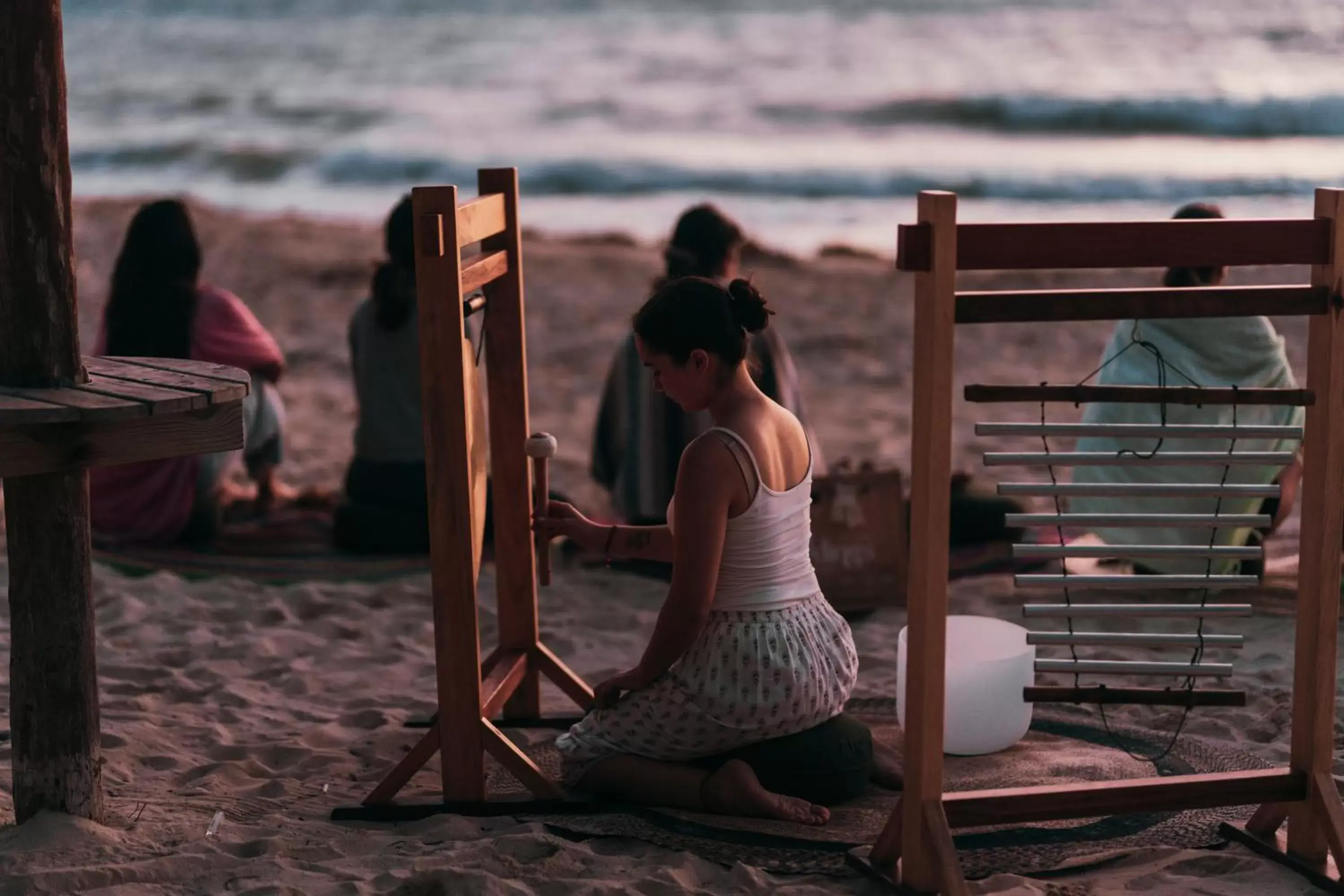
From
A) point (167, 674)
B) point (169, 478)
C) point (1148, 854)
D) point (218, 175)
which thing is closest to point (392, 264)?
point (169, 478)

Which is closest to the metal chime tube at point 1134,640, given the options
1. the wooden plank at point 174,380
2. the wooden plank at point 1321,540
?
the wooden plank at point 1321,540

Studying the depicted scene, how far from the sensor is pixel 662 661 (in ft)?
10.1

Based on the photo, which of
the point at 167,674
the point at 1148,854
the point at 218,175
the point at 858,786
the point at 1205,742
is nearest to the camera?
the point at 1148,854

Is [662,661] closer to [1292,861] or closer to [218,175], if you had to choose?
[1292,861]

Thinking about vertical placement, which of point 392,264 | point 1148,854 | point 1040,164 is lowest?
point 1148,854

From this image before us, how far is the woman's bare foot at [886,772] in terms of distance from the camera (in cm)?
334

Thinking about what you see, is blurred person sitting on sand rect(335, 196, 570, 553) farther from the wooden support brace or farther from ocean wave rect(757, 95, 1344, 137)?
ocean wave rect(757, 95, 1344, 137)

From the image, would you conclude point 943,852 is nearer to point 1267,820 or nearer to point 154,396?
point 1267,820

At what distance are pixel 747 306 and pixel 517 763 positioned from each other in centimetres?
108

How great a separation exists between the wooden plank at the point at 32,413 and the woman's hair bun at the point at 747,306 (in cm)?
124

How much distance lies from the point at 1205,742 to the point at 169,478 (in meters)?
3.66

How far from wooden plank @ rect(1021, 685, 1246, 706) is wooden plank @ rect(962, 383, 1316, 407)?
1.75 ft

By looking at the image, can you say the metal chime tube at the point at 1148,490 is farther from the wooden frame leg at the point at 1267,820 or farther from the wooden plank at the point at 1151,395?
the wooden frame leg at the point at 1267,820

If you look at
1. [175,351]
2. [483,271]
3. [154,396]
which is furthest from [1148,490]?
[175,351]
